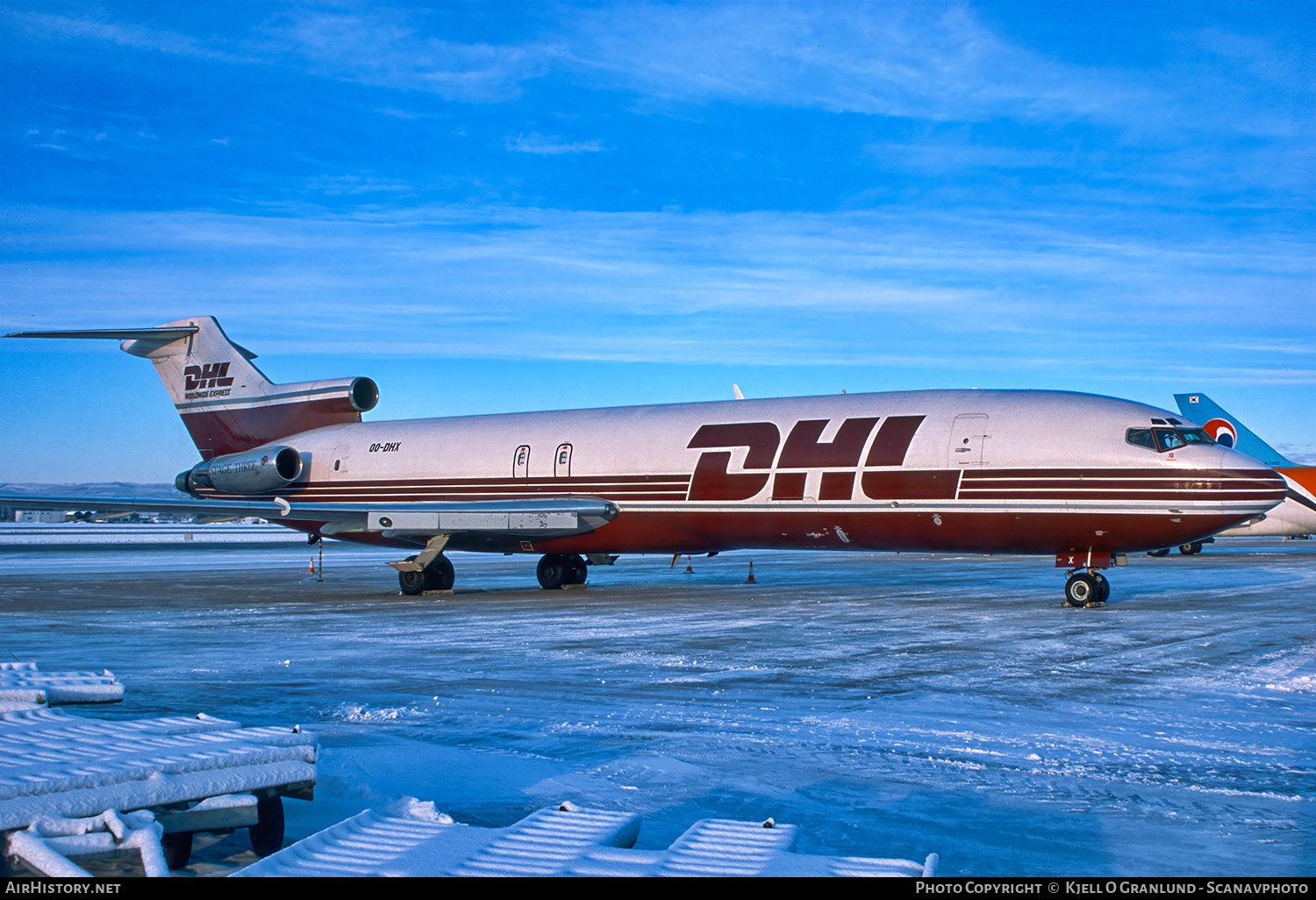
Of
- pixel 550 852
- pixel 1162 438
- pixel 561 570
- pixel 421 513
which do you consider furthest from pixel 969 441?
pixel 550 852

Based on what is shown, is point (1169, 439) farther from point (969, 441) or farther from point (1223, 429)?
point (1223, 429)

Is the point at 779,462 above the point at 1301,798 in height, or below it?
above

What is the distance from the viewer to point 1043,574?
2655 centimetres

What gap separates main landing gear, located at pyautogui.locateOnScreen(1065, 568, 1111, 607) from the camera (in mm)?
16125

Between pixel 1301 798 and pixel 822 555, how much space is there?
3828 cm

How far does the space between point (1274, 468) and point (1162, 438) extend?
27.6 m

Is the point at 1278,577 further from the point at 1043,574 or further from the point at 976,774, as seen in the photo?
the point at 976,774

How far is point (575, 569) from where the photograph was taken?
904 inches

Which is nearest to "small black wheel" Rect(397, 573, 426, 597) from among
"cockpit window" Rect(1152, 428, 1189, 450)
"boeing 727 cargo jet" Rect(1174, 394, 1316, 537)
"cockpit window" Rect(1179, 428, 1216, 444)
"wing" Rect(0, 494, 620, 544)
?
"wing" Rect(0, 494, 620, 544)

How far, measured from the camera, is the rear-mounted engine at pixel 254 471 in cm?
2394

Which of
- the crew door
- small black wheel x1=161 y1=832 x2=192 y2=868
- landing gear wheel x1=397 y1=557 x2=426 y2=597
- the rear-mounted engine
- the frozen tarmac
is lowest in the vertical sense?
landing gear wheel x1=397 y1=557 x2=426 y2=597

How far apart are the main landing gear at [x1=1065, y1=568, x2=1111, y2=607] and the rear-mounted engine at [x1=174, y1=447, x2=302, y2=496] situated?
54.9ft

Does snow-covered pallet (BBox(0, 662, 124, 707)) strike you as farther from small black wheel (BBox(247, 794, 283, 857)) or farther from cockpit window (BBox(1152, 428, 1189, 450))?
cockpit window (BBox(1152, 428, 1189, 450))
